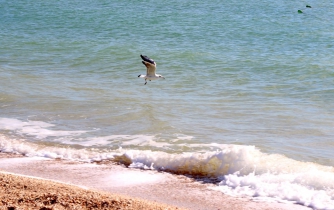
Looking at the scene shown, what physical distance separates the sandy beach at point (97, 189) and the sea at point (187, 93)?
0.28 metres

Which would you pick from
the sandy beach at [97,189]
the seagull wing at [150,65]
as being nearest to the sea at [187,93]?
the sandy beach at [97,189]

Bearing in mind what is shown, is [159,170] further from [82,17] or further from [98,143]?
[82,17]

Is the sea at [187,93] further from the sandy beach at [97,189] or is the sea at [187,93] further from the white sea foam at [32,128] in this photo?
the sandy beach at [97,189]

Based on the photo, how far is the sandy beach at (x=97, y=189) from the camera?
20.3ft

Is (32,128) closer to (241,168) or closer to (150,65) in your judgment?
(150,65)

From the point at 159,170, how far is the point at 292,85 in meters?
6.44

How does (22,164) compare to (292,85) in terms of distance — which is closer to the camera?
(22,164)

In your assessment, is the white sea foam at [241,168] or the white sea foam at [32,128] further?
the white sea foam at [32,128]

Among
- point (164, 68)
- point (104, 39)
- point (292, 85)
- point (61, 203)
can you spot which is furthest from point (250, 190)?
point (104, 39)

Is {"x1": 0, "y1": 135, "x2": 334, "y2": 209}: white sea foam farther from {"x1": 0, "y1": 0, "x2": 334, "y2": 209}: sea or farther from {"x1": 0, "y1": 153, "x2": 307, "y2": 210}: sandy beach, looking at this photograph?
{"x1": 0, "y1": 153, "x2": 307, "y2": 210}: sandy beach

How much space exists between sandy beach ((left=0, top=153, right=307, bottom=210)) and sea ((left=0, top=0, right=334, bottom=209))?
28cm

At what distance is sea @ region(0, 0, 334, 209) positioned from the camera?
8.40m

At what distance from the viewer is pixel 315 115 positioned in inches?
437

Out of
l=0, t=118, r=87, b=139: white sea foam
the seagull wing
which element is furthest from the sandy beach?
the seagull wing
